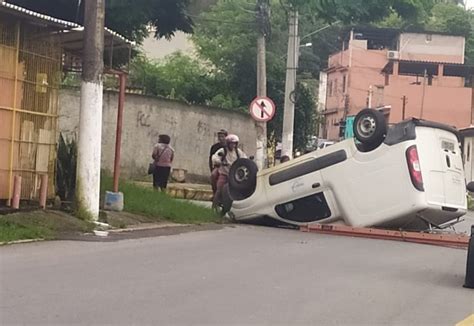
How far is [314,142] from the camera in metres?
42.4

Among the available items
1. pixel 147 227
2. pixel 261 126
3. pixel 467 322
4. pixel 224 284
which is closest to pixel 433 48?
pixel 261 126

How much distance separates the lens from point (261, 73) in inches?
1126

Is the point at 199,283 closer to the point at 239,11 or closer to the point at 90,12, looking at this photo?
the point at 90,12

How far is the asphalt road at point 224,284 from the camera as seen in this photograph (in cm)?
796

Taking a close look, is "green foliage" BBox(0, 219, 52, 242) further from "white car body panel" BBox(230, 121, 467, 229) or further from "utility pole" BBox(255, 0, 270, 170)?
"utility pole" BBox(255, 0, 270, 170)

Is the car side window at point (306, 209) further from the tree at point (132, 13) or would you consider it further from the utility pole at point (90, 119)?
the tree at point (132, 13)

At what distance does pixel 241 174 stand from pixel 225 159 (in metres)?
0.89

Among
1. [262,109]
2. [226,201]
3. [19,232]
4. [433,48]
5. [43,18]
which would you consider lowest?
[19,232]

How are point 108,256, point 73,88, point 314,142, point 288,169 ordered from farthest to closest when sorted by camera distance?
1. point 314,142
2. point 73,88
3. point 288,169
4. point 108,256

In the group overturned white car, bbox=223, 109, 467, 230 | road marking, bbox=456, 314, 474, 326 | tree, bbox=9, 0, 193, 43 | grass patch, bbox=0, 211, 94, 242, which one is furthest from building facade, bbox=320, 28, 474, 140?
road marking, bbox=456, 314, 474, 326

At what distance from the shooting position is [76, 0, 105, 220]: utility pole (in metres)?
14.3

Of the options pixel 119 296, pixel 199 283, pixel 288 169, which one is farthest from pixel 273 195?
pixel 119 296

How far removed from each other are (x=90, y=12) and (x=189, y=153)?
54.8ft

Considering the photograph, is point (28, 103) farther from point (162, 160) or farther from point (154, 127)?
point (154, 127)
